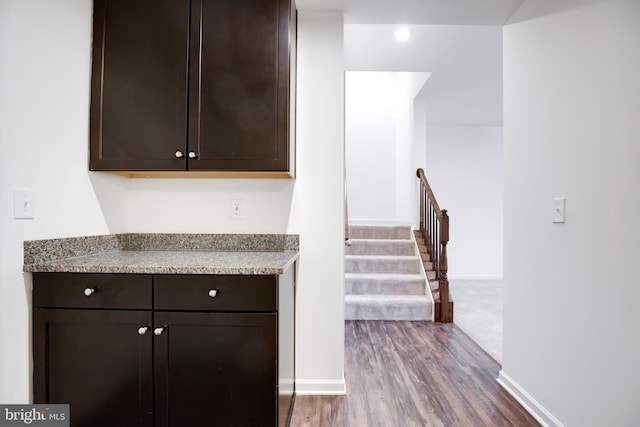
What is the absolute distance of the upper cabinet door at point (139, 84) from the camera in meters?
1.73

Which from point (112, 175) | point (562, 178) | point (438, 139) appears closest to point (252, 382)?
point (112, 175)

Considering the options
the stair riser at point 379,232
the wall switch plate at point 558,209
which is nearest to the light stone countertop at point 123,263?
the wall switch plate at point 558,209

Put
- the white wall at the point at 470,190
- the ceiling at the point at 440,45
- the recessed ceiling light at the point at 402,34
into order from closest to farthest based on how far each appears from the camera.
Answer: the ceiling at the point at 440,45 → the recessed ceiling light at the point at 402,34 → the white wall at the point at 470,190

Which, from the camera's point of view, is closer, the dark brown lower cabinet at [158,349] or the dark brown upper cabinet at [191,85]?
the dark brown lower cabinet at [158,349]

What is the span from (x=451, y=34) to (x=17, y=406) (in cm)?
365

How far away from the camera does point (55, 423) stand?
1.43 metres

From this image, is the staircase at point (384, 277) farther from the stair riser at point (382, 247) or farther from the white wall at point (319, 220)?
the white wall at point (319, 220)

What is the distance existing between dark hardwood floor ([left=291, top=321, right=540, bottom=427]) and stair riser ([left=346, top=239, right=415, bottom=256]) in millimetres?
1384

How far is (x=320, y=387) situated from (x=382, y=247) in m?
2.45

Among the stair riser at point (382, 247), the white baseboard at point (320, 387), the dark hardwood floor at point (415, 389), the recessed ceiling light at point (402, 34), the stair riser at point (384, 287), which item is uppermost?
the recessed ceiling light at point (402, 34)

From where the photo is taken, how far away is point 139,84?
1729mm

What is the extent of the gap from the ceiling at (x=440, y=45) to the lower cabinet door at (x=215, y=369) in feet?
5.93

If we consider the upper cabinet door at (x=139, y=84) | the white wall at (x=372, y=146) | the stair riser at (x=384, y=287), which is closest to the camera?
the upper cabinet door at (x=139, y=84)

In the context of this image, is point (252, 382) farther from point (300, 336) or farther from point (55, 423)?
point (55, 423)
